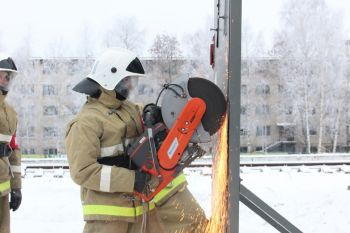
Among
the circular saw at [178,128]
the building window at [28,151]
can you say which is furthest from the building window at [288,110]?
the circular saw at [178,128]

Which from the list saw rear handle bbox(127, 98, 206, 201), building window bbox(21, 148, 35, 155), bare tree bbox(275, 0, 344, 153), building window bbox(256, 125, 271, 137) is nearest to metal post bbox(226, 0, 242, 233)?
saw rear handle bbox(127, 98, 206, 201)

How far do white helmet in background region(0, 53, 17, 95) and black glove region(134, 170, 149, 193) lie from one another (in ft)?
6.21

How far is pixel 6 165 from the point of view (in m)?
4.53

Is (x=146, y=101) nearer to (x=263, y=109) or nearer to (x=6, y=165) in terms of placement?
(x=263, y=109)

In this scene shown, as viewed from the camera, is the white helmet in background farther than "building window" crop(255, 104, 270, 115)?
No

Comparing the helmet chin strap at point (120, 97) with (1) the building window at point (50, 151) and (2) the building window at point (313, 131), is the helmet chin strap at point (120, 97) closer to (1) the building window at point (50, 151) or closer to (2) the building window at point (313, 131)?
(2) the building window at point (313, 131)

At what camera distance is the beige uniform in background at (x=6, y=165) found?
14.7ft

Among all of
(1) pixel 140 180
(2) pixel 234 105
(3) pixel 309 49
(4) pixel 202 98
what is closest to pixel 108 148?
(1) pixel 140 180

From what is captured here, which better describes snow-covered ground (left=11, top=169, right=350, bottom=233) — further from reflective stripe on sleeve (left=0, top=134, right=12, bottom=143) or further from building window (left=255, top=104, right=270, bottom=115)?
building window (left=255, top=104, right=270, bottom=115)

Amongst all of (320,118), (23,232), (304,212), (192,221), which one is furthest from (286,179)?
(320,118)

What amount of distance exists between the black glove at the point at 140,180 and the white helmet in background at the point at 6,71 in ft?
6.21

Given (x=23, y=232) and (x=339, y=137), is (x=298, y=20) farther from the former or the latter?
(x=23, y=232)

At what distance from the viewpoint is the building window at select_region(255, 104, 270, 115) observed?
27191mm

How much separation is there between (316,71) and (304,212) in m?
18.4
